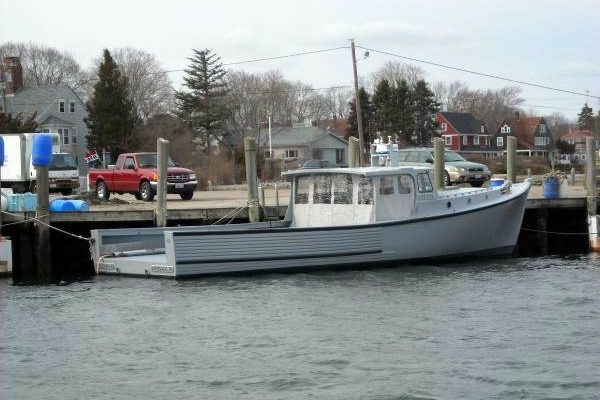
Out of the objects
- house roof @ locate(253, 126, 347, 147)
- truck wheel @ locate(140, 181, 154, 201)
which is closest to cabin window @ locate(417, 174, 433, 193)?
truck wheel @ locate(140, 181, 154, 201)

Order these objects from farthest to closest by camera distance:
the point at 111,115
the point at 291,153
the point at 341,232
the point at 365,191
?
the point at 291,153 → the point at 111,115 → the point at 365,191 → the point at 341,232

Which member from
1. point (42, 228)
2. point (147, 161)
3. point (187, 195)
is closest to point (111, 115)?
point (147, 161)

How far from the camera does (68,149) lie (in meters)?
71.9

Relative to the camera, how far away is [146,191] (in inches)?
1229

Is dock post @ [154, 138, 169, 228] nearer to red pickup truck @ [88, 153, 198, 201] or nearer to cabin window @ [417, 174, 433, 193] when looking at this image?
cabin window @ [417, 174, 433, 193]

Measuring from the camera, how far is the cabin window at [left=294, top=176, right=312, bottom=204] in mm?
22734

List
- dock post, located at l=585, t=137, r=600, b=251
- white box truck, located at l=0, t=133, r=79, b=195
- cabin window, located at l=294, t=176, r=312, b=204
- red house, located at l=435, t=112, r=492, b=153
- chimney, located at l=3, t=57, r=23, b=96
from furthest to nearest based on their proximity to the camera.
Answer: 1. red house, located at l=435, t=112, r=492, b=153
2. chimney, located at l=3, t=57, r=23, b=96
3. white box truck, located at l=0, t=133, r=79, b=195
4. dock post, located at l=585, t=137, r=600, b=251
5. cabin window, located at l=294, t=176, r=312, b=204

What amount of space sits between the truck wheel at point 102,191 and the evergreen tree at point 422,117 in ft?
178

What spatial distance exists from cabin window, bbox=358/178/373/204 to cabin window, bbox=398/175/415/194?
654mm

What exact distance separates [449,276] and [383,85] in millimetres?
63212

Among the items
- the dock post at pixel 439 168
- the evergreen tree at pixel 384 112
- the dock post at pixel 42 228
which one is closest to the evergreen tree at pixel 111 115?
the evergreen tree at pixel 384 112

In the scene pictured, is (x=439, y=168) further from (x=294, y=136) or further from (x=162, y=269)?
(x=294, y=136)

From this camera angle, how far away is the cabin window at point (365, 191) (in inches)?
850

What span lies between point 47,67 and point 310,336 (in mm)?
87734
